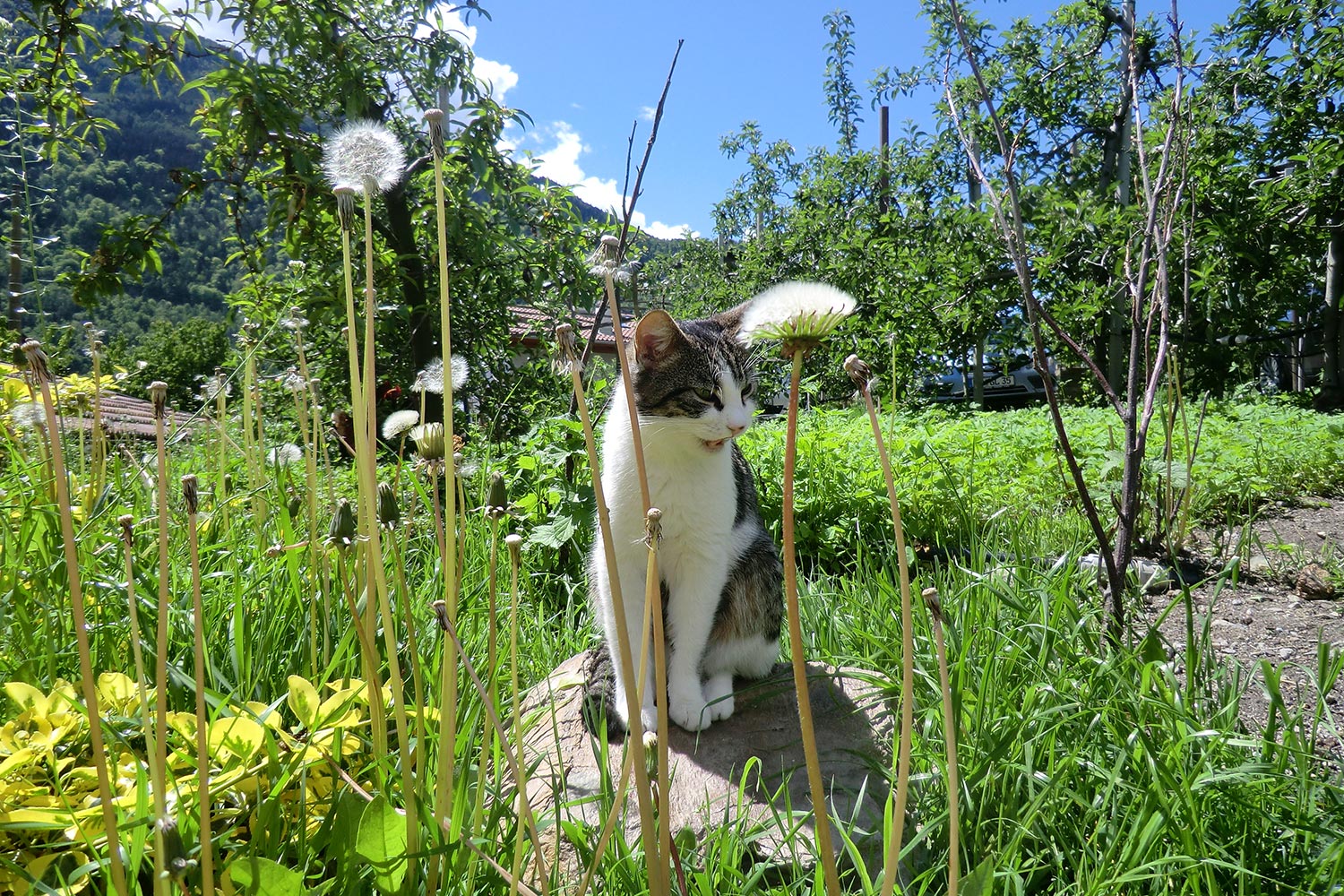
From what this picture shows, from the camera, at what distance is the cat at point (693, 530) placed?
1762mm

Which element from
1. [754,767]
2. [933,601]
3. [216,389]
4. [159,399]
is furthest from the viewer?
[216,389]

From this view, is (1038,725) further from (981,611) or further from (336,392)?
(336,392)

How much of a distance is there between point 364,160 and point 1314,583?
10.7 feet

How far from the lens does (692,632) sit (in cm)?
177

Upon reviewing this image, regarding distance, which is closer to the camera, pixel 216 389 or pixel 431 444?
pixel 431 444

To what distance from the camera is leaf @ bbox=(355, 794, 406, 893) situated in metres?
0.89

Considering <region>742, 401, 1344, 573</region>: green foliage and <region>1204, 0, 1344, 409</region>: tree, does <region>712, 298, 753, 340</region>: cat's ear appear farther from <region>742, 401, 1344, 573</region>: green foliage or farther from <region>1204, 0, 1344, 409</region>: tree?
<region>1204, 0, 1344, 409</region>: tree

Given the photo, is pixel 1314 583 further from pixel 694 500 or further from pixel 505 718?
pixel 505 718

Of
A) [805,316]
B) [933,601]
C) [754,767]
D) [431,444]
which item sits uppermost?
[805,316]

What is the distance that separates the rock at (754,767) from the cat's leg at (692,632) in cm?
6

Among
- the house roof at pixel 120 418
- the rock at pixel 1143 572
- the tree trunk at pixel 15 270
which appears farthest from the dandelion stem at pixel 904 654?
the tree trunk at pixel 15 270

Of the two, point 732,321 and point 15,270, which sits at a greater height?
point 15,270

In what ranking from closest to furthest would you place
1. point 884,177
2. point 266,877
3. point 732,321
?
point 266,877 < point 732,321 < point 884,177

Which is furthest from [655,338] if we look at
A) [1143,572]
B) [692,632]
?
[1143,572]
